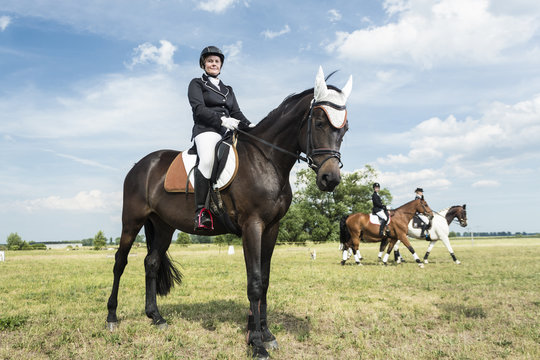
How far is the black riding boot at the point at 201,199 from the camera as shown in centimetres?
526

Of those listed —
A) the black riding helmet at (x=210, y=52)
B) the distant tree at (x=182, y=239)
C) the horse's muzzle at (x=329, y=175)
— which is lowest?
the distant tree at (x=182, y=239)

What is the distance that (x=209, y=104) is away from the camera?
567 centimetres

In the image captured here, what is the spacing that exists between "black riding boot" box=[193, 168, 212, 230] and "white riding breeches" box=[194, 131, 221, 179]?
0.11 m

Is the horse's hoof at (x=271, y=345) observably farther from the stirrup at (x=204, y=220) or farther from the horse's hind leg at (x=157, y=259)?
the horse's hind leg at (x=157, y=259)

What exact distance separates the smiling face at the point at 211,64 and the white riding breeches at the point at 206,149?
1.10 m

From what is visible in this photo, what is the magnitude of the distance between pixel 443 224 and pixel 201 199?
17.7m

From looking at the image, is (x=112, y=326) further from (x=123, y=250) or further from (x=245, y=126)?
(x=245, y=126)

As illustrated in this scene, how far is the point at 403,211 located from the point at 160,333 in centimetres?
1501

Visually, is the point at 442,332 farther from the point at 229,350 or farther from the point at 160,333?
the point at 160,333

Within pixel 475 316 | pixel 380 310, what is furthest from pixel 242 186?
pixel 475 316

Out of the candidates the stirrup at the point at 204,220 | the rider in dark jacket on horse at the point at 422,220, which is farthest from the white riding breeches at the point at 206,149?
the rider in dark jacket on horse at the point at 422,220

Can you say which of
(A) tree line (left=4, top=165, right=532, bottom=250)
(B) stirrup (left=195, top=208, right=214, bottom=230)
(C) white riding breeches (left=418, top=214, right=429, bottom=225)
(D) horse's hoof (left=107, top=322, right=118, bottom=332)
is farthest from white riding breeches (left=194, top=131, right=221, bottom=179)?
(A) tree line (left=4, top=165, right=532, bottom=250)

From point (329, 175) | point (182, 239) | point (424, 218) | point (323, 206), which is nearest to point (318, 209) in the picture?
point (323, 206)

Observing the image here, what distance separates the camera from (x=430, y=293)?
9070mm
